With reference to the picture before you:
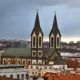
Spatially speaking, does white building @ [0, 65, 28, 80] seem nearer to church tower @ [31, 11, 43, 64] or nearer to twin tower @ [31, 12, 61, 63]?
church tower @ [31, 11, 43, 64]

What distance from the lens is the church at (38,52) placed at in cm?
10431

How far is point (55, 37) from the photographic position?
10862 cm

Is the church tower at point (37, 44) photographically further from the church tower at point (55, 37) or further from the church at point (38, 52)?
the church tower at point (55, 37)

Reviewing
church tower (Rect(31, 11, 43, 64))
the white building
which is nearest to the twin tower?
church tower (Rect(31, 11, 43, 64))

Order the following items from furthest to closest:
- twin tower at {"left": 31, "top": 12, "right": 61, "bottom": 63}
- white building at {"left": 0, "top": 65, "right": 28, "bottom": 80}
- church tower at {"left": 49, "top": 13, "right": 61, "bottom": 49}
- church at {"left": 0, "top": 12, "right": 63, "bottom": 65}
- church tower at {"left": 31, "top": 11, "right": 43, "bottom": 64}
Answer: church tower at {"left": 49, "top": 13, "right": 61, "bottom": 49}
twin tower at {"left": 31, "top": 12, "right": 61, "bottom": 63}
church tower at {"left": 31, "top": 11, "right": 43, "bottom": 64}
church at {"left": 0, "top": 12, "right": 63, "bottom": 65}
white building at {"left": 0, "top": 65, "right": 28, "bottom": 80}

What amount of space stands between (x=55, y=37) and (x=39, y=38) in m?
4.08

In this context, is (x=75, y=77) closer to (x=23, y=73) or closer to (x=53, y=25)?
(x=23, y=73)

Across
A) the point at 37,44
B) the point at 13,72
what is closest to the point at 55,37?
the point at 37,44

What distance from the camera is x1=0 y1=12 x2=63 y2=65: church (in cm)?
10431

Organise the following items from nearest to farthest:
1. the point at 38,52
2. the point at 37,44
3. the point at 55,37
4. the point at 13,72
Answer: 1. the point at 13,72
2. the point at 37,44
3. the point at 38,52
4. the point at 55,37

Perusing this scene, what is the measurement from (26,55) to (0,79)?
2180 inches

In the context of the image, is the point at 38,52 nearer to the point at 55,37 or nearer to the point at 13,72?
the point at 55,37

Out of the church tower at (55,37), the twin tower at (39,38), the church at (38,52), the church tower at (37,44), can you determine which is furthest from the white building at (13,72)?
the church tower at (55,37)

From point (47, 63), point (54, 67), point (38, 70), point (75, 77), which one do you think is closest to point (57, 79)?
point (75, 77)
